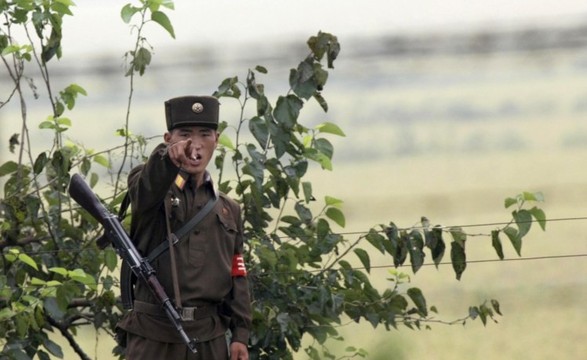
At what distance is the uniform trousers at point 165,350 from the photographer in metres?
3.83

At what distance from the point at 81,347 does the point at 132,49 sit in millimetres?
1113

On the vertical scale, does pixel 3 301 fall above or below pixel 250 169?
below

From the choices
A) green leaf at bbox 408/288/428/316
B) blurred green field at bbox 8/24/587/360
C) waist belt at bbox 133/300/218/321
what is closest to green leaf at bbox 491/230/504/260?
blurred green field at bbox 8/24/587/360

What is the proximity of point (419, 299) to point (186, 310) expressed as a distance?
4.44 ft

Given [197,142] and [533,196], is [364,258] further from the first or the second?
[197,142]

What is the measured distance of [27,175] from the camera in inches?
202

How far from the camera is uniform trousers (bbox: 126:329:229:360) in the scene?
3834 millimetres

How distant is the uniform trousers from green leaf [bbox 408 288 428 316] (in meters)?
1.22

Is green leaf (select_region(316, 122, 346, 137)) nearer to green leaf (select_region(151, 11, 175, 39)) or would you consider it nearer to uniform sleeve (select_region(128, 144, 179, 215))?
green leaf (select_region(151, 11, 175, 39))

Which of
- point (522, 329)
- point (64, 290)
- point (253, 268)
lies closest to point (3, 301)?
point (64, 290)

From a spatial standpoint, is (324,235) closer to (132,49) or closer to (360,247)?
(360,247)

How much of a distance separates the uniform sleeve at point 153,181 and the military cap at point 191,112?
160 millimetres

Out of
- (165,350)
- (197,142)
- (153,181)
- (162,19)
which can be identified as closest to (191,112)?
(197,142)

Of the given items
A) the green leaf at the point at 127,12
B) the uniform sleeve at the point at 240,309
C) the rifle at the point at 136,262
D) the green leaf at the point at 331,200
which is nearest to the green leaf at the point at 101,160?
the green leaf at the point at 127,12
